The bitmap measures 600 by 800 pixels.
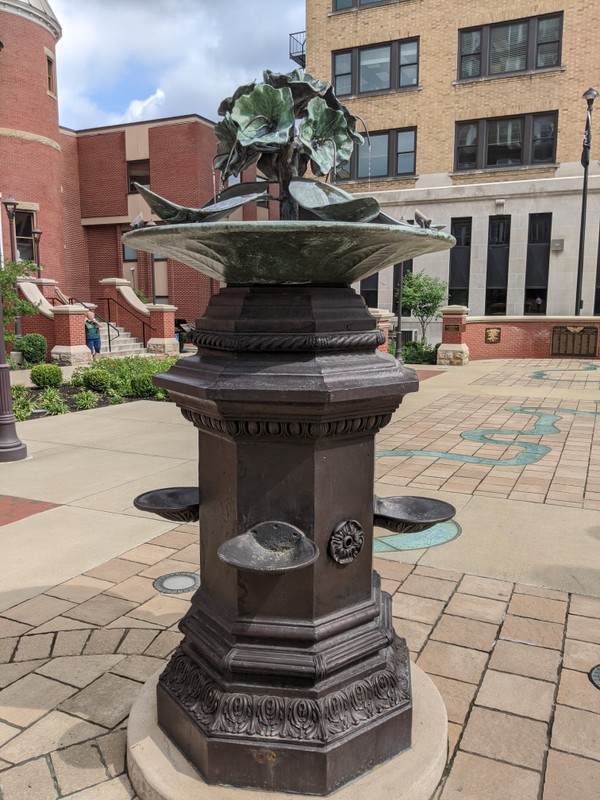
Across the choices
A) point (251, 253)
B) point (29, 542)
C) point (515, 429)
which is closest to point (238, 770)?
point (251, 253)

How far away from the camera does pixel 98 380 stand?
1266 cm

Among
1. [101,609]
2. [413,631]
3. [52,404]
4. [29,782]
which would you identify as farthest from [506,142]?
[29,782]

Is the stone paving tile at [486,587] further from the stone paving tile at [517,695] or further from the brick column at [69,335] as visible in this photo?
the brick column at [69,335]

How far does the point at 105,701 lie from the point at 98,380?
34.2 ft

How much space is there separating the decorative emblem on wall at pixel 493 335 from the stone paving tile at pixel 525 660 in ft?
63.0

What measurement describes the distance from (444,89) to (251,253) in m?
28.2

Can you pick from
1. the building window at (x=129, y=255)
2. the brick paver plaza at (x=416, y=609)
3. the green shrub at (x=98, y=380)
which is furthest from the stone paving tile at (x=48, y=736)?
the building window at (x=129, y=255)

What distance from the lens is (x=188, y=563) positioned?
4.43 metres

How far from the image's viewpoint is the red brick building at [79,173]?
24953 mm

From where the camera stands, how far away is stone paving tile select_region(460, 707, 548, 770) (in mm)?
2516

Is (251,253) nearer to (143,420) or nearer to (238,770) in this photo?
(238,770)

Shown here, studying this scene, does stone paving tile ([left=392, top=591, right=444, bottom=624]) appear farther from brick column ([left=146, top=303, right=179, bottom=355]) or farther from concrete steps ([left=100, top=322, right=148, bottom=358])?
brick column ([left=146, top=303, right=179, bottom=355])

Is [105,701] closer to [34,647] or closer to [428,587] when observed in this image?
[34,647]

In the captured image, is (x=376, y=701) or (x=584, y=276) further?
(x=584, y=276)
